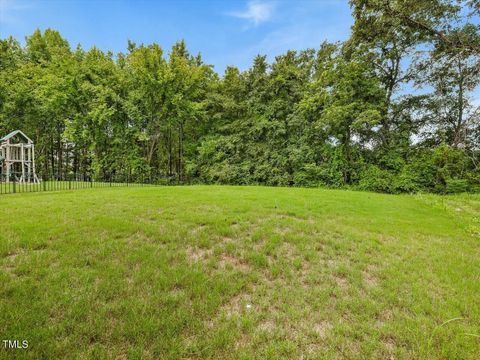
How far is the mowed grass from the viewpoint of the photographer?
85.5 inches

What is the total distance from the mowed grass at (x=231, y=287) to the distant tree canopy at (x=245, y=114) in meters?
11.7

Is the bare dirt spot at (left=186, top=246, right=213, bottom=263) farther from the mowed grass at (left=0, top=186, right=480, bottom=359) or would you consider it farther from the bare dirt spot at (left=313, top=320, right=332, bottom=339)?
the bare dirt spot at (left=313, top=320, right=332, bottom=339)

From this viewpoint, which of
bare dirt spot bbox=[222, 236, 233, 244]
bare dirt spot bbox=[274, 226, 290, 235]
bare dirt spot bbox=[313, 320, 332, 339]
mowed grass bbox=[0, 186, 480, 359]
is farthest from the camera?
bare dirt spot bbox=[274, 226, 290, 235]

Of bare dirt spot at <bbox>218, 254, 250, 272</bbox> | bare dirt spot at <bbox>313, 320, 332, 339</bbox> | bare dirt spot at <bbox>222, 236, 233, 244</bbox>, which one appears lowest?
bare dirt spot at <bbox>313, 320, 332, 339</bbox>

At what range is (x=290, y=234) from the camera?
4688 mm

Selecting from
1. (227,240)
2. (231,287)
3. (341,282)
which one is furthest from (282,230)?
(231,287)

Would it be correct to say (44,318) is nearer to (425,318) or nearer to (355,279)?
(355,279)

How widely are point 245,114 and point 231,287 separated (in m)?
19.4

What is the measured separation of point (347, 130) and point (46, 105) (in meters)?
25.3

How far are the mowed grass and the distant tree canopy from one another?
38.4 ft

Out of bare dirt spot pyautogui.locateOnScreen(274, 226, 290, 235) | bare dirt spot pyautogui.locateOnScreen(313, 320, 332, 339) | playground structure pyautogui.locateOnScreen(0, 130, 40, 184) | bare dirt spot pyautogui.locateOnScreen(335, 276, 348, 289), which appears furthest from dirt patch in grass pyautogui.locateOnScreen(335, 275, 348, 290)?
playground structure pyautogui.locateOnScreen(0, 130, 40, 184)

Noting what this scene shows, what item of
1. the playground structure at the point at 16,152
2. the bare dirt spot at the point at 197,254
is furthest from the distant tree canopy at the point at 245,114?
the bare dirt spot at the point at 197,254

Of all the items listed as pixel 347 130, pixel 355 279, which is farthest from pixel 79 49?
pixel 355 279

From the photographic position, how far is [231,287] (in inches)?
119
